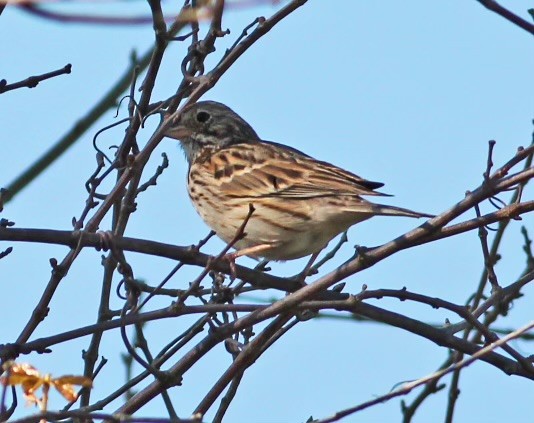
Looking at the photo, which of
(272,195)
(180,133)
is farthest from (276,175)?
(180,133)

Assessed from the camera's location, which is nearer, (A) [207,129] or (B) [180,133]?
(B) [180,133]

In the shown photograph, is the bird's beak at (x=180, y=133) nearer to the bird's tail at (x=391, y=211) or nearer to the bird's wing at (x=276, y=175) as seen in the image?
the bird's wing at (x=276, y=175)

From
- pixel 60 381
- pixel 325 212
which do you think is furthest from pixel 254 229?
pixel 60 381

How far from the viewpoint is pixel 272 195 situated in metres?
6.79

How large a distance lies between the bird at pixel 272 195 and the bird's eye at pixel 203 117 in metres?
0.06

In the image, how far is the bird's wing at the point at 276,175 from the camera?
21.2ft

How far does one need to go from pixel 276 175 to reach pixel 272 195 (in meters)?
0.28

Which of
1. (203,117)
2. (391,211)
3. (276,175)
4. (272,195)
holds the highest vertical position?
(203,117)

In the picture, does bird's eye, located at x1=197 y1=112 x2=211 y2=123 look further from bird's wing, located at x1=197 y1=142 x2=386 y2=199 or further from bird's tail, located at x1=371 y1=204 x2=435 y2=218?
bird's tail, located at x1=371 y1=204 x2=435 y2=218

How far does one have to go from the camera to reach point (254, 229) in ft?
21.7

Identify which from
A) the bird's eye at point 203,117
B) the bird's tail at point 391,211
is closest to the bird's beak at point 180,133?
the bird's eye at point 203,117

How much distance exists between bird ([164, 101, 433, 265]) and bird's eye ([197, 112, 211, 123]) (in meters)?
0.06

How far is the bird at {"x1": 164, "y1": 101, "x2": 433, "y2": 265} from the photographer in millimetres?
6312

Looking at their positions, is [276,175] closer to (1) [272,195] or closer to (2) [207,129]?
(1) [272,195]
